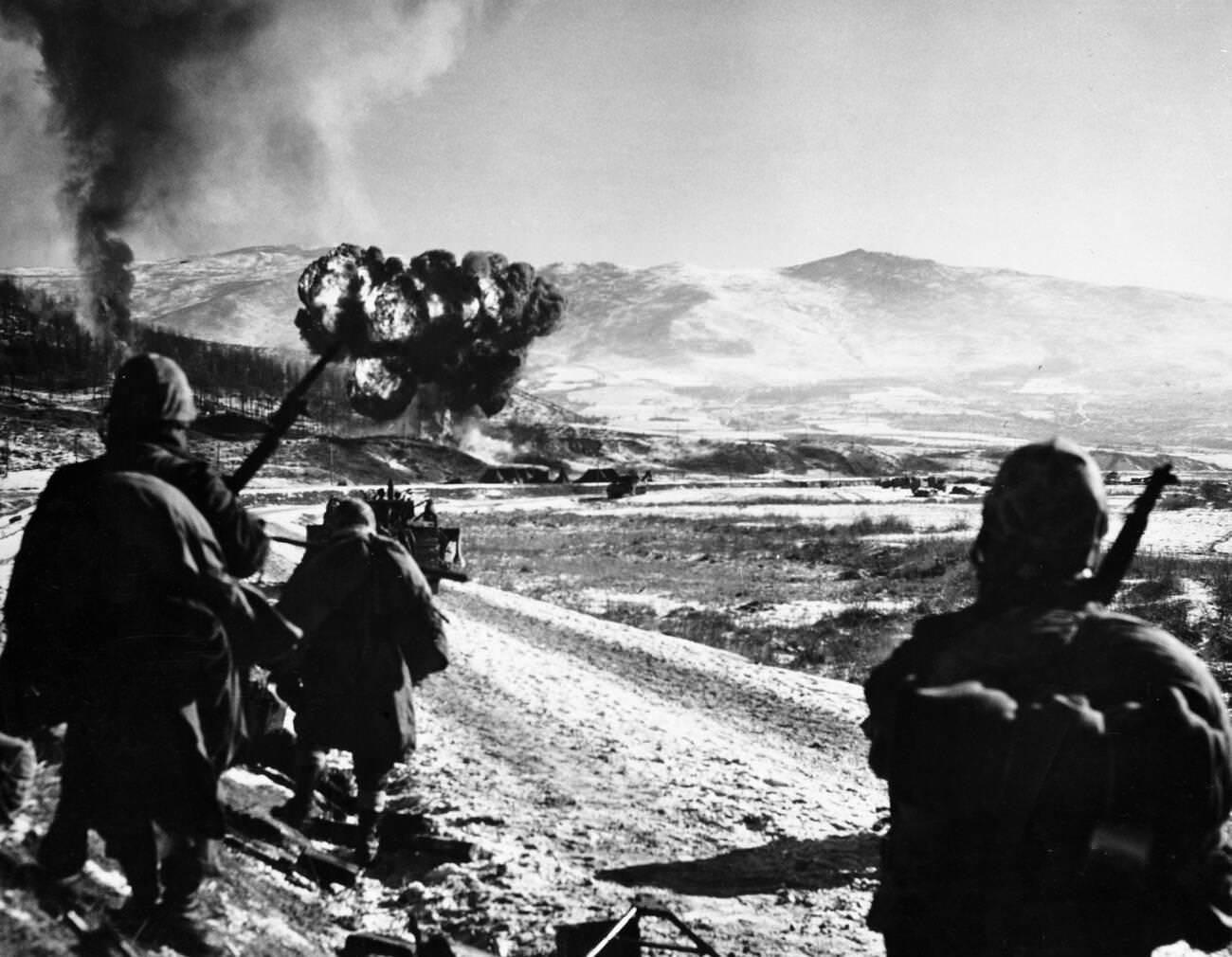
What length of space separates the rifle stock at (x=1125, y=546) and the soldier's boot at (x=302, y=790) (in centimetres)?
420

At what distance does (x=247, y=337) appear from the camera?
149500mm

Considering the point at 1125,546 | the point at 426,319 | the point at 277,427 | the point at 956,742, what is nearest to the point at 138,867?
the point at 277,427

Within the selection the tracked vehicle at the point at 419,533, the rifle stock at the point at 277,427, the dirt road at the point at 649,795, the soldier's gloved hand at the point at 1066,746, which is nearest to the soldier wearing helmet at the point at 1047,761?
the soldier's gloved hand at the point at 1066,746

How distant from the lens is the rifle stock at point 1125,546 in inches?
92.0

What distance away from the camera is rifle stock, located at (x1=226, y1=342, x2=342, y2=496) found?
3.25 meters

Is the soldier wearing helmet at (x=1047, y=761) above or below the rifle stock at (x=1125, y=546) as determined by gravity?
below

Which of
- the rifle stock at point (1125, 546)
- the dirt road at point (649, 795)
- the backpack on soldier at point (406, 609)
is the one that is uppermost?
the rifle stock at point (1125, 546)

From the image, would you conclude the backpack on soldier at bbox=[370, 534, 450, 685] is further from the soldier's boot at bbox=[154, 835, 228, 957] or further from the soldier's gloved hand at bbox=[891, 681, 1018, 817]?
the soldier's gloved hand at bbox=[891, 681, 1018, 817]

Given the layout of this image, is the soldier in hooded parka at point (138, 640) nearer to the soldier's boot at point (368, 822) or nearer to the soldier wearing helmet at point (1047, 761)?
the soldier wearing helmet at point (1047, 761)

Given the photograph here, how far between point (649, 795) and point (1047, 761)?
17.0ft

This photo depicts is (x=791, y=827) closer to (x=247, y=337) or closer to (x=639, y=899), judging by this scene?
(x=639, y=899)

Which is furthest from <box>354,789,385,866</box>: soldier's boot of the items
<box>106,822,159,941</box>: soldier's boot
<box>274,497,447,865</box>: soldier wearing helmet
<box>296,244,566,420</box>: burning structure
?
<box>296,244,566,420</box>: burning structure

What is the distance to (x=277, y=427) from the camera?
11.2 ft

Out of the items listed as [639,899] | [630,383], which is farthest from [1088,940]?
[630,383]
